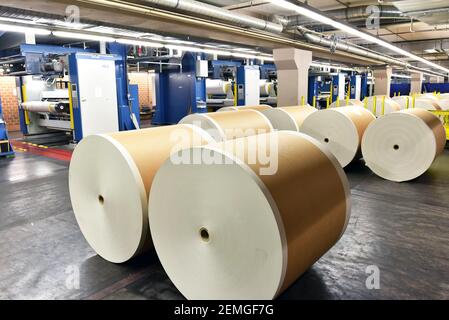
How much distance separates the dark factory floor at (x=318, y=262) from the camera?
2801 millimetres

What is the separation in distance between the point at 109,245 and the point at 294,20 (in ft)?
24.3

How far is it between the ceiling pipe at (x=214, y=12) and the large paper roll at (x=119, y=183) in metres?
2.54

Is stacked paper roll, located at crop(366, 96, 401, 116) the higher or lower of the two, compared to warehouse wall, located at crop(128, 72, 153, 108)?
lower

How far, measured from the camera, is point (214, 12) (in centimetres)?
601

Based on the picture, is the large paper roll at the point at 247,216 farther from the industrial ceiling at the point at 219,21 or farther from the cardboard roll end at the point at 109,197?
the industrial ceiling at the point at 219,21

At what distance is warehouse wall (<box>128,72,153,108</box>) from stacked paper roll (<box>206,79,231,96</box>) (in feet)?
15.1

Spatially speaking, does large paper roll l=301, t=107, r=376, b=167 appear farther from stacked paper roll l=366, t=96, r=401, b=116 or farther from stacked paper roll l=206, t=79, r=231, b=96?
stacked paper roll l=206, t=79, r=231, b=96

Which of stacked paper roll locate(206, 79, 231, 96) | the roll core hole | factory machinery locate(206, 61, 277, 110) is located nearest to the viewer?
the roll core hole

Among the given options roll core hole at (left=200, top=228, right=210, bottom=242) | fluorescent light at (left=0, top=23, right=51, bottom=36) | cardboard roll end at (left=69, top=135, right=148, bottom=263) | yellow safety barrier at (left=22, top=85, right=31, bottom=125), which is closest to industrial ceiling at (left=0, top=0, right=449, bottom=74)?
fluorescent light at (left=0, top=23, right=51, bottom=36)

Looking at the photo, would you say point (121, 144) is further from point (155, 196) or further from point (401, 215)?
point (401, 215)

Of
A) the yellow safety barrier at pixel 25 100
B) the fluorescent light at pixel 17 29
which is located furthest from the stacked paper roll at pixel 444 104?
the yellow safety barrier at pixel 25 100

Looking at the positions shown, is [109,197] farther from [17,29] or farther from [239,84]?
[239,84]

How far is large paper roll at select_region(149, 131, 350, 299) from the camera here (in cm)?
218
